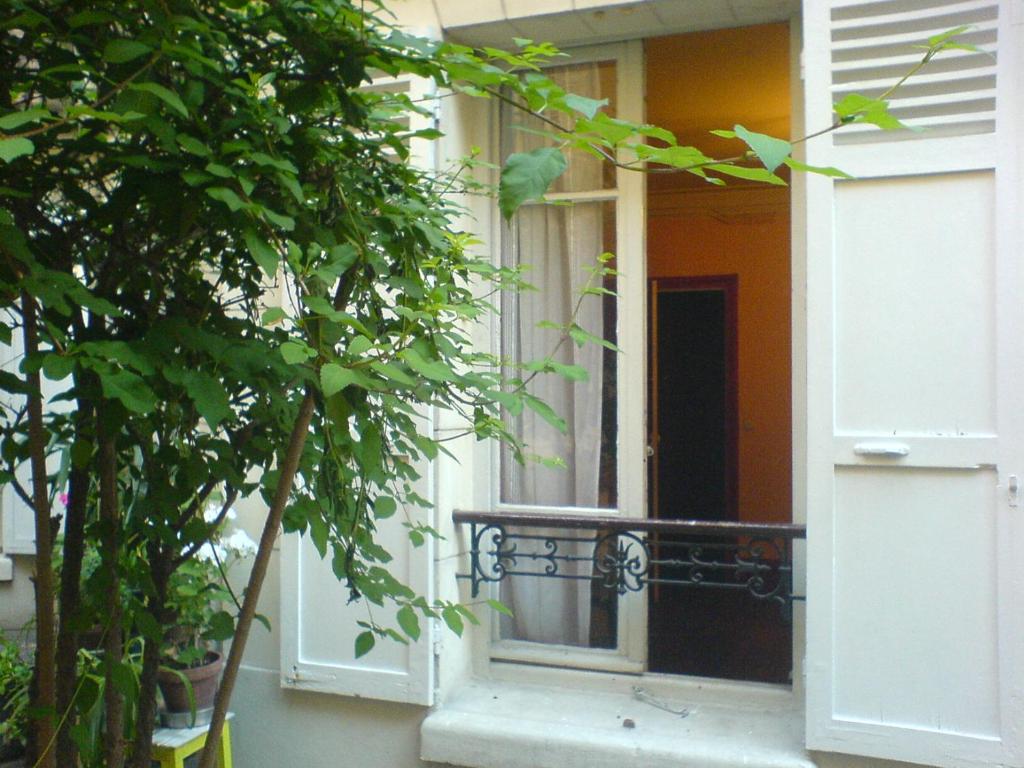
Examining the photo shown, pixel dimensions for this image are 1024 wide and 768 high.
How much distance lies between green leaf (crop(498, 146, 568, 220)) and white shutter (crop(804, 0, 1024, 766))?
2122mm

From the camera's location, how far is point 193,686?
3.31 meters

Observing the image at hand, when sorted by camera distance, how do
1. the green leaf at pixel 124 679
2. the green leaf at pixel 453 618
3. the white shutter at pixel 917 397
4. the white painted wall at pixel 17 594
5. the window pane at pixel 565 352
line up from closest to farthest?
the green leaf at pixel 124 679
the green leaf at pixel 453 618
the white shutter at pixel 917 397
the window pane at pixel 565 352
the white painted wall at pixel 17 594

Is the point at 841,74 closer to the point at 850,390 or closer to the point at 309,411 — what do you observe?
the point at 850,390

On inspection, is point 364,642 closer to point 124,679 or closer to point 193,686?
point 124,679

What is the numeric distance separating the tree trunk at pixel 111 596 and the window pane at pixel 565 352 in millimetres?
2295

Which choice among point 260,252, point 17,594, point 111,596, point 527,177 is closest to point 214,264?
point 260,252

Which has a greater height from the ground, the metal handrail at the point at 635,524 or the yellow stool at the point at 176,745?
the metal handrail at the point at 635,524

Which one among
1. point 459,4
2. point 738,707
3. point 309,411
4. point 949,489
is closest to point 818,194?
point 949,489

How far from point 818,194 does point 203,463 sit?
7.40ft

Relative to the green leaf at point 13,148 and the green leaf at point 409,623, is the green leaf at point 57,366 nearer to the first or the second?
the green leaf at point 13,148

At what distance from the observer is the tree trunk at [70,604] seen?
1.55 meters

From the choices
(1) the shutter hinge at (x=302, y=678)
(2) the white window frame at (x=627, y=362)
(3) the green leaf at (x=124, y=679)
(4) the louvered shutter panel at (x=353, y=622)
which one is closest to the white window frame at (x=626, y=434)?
(2) the white window frame at (x=627, y=362)

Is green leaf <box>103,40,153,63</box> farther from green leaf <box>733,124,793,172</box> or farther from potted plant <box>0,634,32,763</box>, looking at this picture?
potted plant <box>0,634,32,763</box>

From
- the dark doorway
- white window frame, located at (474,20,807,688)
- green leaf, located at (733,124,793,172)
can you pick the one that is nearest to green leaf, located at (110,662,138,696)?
green leaf, located at (733,124,793,172)
